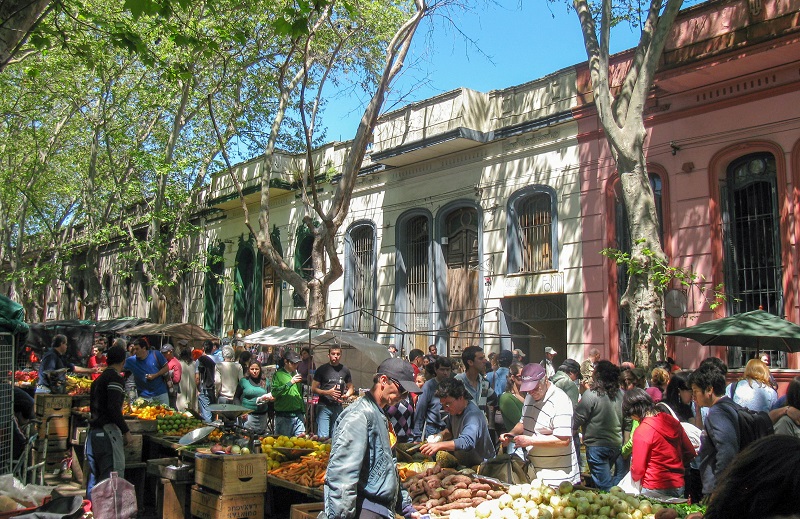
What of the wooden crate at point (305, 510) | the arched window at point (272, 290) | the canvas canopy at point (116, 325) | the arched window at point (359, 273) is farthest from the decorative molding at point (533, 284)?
the canvas canopy at point (116, 325)

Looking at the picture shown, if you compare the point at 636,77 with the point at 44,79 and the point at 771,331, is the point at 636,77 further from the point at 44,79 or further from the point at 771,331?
the point at 44,79

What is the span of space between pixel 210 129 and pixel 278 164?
10.2 feet

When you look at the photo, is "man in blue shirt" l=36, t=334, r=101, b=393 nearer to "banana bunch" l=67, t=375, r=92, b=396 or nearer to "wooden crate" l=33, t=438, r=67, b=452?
"banana bunch" l=67, t=375, r=92, b=396

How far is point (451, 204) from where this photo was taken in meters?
19.3

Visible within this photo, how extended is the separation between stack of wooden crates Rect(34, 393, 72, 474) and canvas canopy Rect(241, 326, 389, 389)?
3.72m

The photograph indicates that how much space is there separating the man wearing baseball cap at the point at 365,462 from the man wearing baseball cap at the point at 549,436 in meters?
2.30

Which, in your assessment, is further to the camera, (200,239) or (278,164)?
(200,239)

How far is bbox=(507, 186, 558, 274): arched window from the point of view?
55.6 feet

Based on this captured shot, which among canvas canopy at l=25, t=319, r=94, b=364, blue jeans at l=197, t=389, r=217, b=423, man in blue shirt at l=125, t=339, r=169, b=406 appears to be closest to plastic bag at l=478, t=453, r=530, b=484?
blue jeans at l=197, t=389, r=217, b=423

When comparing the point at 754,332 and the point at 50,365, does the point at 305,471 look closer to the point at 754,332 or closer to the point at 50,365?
the point at 754,332

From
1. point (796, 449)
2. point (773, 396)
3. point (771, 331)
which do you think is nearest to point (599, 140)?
point (771, 331)

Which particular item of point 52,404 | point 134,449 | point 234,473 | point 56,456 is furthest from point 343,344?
point 234,473

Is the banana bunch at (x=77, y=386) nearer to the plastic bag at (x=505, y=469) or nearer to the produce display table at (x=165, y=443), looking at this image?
the produce display table at (x=165, y=443)

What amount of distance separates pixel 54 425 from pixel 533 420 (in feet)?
27.4
